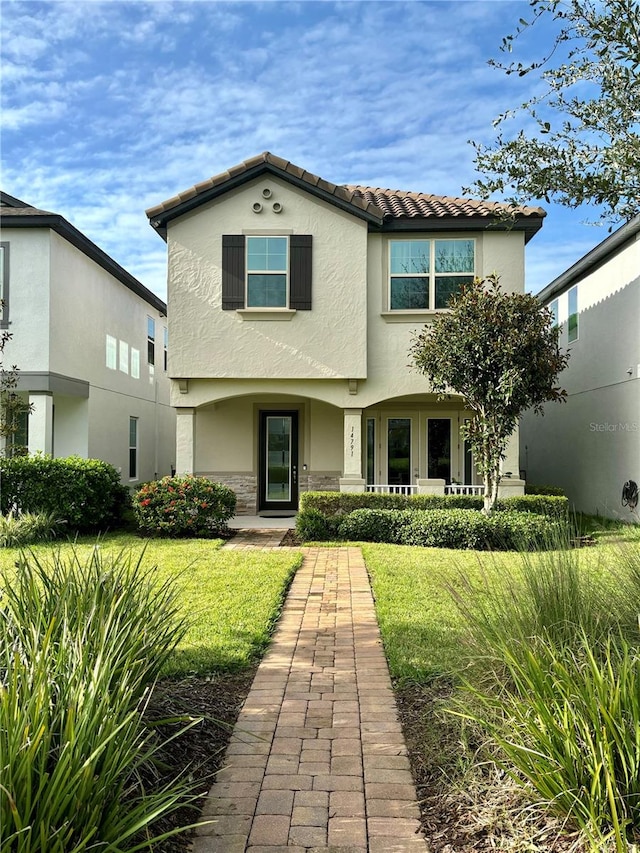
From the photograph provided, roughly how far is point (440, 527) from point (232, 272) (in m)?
7.29

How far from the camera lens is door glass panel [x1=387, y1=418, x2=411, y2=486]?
54.6 ft

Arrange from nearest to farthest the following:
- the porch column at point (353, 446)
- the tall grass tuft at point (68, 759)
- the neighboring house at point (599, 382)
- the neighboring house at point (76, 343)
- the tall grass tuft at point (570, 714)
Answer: the tall grass tuft at point (68, 759) → the tall grass tuft at point (570, 714) → the neighboring house at point (599, 382) → the porch column at point (353, 446) → the neighboring house at point (76, 343)

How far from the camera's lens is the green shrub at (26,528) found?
10703mm

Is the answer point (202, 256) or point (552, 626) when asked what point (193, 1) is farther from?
point (202, 256)

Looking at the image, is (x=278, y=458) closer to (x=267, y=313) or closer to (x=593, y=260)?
(x=267, y=313)

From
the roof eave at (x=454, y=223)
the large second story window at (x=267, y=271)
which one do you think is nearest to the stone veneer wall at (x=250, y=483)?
the large second story window at (x=267, y=271)

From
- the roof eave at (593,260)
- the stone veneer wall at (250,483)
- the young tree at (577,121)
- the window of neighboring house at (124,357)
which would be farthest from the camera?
the window of neighboring house at (124,357)

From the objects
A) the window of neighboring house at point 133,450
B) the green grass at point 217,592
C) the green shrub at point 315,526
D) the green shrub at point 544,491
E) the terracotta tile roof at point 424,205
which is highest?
the terracotta tile roof at point 424,205

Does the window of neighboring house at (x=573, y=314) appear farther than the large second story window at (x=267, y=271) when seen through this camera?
Yes

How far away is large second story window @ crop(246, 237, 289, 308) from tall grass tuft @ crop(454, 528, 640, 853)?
11.0 meters

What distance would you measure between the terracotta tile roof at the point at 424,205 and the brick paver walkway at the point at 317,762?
10282 mm

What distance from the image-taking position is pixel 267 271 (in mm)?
14031

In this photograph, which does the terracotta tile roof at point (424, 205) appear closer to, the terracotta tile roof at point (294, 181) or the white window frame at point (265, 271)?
the terracotta tile roof at point (294, 181)

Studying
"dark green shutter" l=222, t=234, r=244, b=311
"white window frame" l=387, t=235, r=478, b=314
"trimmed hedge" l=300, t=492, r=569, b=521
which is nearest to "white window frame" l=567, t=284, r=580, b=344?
"white window frame" l=387, t=235, r=478, b=314
